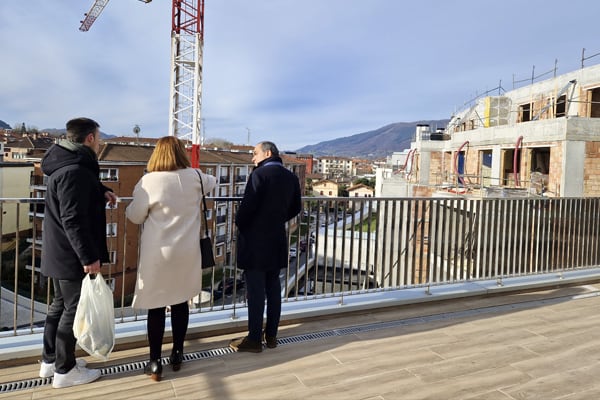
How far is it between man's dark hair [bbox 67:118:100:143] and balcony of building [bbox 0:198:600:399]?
128 cm

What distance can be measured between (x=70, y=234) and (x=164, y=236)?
1.67ft

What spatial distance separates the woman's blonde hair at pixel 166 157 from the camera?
253 cm

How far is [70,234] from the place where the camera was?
A: 2229mm

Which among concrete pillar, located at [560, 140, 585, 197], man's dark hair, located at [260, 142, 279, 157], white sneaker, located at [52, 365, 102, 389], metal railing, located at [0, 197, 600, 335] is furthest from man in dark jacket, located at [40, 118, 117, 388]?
concrete pillar, located at [560, 140, 585, 197]

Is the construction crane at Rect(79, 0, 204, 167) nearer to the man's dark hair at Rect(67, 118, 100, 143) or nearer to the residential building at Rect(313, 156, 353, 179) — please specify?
the man's dark hair at Rect(67, 118, 100, 143)

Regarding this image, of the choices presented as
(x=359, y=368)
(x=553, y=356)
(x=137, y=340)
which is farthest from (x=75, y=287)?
(x=553, y=356)

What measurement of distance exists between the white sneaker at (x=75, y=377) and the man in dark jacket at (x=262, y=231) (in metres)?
0.93

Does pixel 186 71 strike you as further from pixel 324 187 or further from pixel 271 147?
pixel 324 187

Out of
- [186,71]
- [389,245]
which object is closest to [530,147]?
[389,245]

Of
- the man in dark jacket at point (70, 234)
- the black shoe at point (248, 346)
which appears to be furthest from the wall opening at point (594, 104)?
the man in dark jacket at point (70, 234)

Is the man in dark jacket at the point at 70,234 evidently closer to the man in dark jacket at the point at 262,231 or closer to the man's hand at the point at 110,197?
the man's hand at the point at 110,197

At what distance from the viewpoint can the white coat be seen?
98.0 inches

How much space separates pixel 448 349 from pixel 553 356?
740mm

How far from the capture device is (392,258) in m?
4.17
